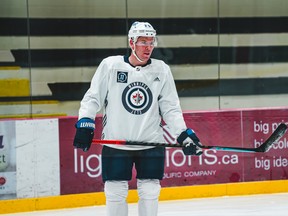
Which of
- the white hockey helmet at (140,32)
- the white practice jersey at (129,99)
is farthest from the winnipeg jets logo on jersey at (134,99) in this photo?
the white hockey helmet at (140,32)

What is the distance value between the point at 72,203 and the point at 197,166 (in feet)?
4.06

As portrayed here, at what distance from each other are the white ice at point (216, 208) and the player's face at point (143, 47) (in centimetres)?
220

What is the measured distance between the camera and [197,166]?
734 centimetres

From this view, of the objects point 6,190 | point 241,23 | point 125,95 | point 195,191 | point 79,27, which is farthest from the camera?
point 241,23

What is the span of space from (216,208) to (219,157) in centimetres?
94

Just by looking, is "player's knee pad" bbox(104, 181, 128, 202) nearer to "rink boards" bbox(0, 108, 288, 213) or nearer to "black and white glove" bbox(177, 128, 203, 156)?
"black and white glove" bbox(177, 128, 203, 156)

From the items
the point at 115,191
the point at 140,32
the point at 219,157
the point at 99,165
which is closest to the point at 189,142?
the point at 115,191

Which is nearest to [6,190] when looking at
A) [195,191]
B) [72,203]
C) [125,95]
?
[72,203]

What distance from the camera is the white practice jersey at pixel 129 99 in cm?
425

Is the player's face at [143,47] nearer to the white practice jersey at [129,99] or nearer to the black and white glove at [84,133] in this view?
the white practice jersey at [129,99]

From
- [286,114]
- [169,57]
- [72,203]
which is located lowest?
[72,203]

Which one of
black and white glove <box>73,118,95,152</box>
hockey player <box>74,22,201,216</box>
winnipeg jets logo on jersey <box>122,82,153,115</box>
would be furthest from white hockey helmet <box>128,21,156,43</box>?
black and white glove <box>73,118,95,152</box>

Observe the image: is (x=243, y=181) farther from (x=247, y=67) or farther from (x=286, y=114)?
(x=247, y=67)

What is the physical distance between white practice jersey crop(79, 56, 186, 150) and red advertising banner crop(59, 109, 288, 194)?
2.68 meters
